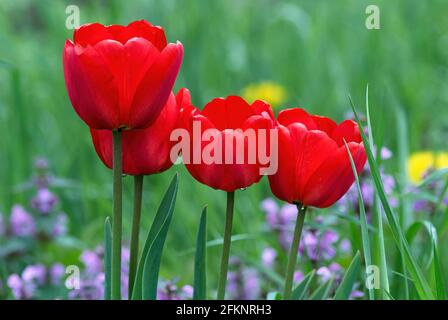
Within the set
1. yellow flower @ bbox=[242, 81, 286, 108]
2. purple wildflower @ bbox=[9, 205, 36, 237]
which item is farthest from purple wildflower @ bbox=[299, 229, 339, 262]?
yellow flower @ bbox=[242, 81, 286, 108]

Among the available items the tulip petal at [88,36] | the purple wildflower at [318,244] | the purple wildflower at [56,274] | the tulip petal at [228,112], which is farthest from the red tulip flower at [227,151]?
the purple wildflower at [56,274]

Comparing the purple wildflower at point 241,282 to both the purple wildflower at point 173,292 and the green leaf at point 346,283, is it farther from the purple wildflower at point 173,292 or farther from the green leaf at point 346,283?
the green leaf at point 346,283

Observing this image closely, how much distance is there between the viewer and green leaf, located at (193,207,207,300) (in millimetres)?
845

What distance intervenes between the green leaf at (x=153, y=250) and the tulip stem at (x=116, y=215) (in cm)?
2

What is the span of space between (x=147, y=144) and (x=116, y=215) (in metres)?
0.08

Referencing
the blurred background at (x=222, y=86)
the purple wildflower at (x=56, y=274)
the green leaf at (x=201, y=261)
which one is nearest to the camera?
the green leaf at (x=201, y=261)

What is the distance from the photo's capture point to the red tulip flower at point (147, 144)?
0.80m

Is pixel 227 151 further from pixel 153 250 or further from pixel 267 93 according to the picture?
pixel 267 93

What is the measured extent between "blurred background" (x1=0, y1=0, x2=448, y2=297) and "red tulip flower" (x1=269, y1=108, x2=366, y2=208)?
0.66 metres

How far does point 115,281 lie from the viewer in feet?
2.64

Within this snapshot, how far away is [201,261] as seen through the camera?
2.83 ft

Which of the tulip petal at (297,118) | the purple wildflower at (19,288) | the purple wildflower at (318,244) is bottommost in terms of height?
the purple wildflower at (19,288)

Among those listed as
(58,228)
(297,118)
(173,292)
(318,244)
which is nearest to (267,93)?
(58,228)
